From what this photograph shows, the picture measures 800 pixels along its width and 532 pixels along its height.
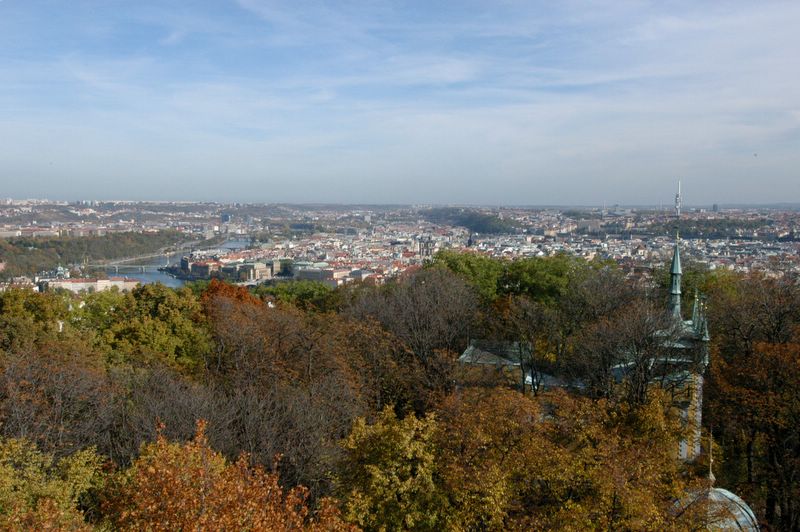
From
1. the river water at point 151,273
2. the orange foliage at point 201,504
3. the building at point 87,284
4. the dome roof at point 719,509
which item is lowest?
the river water at point 151,273

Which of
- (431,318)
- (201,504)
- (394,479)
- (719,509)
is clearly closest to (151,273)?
(431,318)

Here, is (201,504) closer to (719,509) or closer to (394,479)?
(394,479)

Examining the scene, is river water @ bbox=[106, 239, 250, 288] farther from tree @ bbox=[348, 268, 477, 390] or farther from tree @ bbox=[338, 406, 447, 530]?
tree @ bbox=[338, 406, 447, 530]

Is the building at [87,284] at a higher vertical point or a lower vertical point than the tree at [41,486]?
lower

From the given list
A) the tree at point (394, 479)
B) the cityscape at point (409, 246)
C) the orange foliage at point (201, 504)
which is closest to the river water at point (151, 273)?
the cityscape at point (409, 246)

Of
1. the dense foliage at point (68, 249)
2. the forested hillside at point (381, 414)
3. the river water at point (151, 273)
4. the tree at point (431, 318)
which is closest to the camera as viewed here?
the forested hillside at point (381, 414)

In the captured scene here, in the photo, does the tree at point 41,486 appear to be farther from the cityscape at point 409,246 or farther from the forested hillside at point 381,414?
the cityscape at point 409,246
